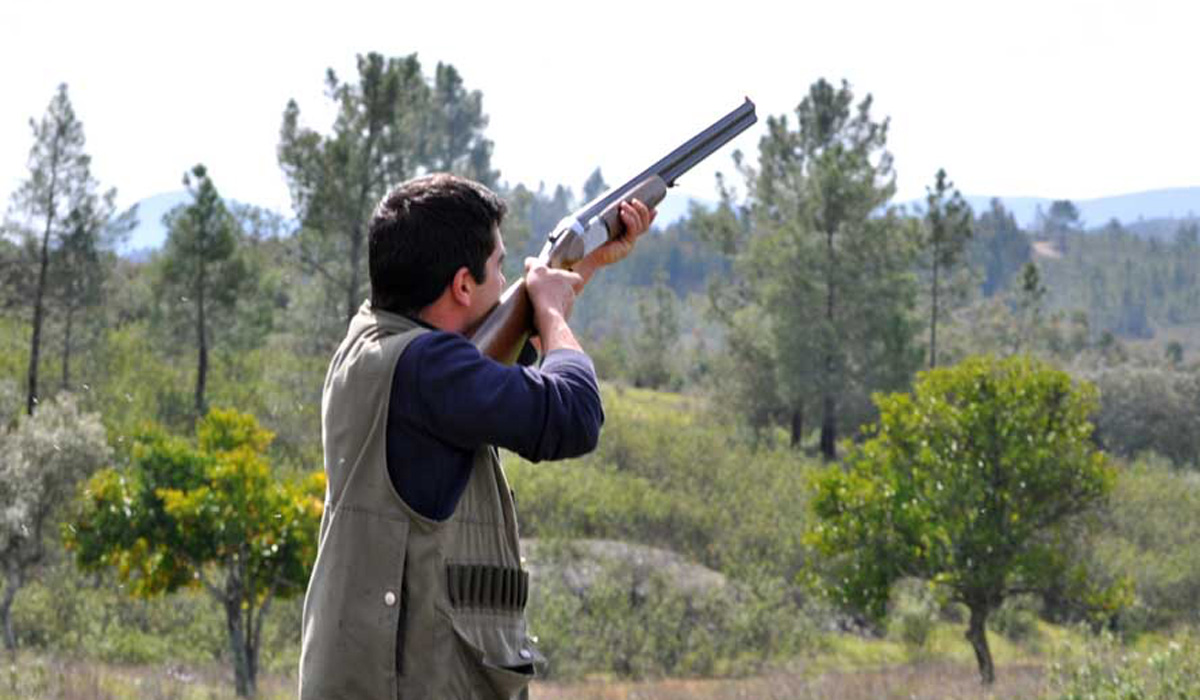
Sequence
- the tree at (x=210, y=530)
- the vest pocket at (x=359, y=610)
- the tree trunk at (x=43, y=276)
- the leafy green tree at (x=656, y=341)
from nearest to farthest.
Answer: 1. the vest pocket at (x=359, y=610)
2. the tree at (x=210, y=530)
3. the tree trunk at (x=43, y=276)
4. the leafy green tree at (x=656, y=341)

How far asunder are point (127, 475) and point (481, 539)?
21.1m

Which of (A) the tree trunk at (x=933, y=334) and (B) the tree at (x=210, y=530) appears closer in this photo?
(B) the tree at (x=210, y=530)

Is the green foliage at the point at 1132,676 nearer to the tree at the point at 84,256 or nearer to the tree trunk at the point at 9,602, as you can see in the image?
the tree trunk at the point at 9,602

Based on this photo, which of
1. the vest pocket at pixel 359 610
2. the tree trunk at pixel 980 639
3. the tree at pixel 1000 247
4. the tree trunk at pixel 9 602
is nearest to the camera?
the vest pocket at pixel 359 610

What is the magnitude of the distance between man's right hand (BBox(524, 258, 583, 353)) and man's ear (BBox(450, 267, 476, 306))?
0.66 feet

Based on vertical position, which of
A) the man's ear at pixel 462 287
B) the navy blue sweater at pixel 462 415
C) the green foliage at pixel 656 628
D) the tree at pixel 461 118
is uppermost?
the tree at pixel 461 118

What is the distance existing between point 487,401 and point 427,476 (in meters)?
0.25

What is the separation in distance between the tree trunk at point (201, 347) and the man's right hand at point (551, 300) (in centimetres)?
4160

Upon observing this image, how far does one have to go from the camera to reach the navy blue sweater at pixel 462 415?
10.1ft

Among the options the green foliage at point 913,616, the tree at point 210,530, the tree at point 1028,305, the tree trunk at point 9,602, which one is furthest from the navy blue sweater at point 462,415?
the tree at point 1028,305

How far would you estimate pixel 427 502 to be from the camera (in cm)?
313

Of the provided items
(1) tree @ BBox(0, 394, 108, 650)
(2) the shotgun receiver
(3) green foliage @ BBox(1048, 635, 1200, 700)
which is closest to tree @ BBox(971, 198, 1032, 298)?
(1) tree @ BBox(0, 394, 108, 650)

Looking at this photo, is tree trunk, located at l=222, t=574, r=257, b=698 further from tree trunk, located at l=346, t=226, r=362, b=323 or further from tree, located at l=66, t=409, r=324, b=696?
tree trunk, located at l=346, t=226, r=362, b=323

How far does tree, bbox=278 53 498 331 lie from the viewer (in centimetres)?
4444
